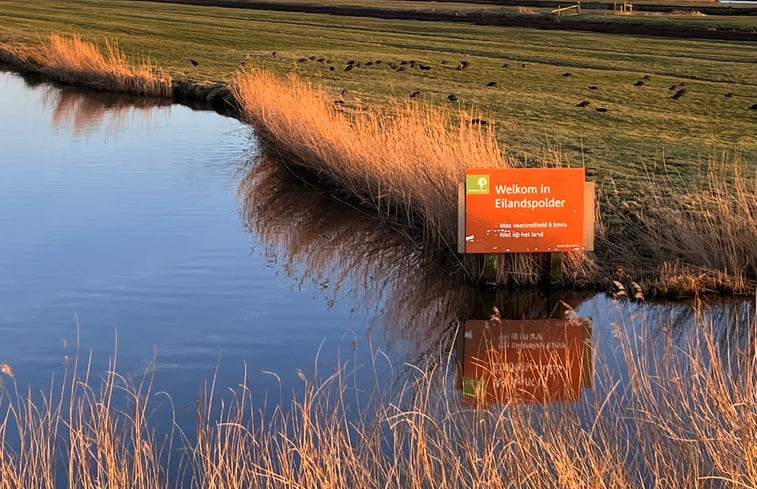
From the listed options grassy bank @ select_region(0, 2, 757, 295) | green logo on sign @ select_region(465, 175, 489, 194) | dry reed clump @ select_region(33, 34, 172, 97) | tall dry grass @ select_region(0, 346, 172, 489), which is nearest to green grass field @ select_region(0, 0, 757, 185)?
grassy bank @ select_region(0, 2, 757, 295)

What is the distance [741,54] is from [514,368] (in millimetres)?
28836

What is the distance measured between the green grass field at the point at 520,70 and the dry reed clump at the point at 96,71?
176 cm

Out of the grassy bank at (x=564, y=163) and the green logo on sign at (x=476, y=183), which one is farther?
the grassy bank at (x=564, y=163)

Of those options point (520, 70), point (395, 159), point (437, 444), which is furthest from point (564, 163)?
point (520, 70)

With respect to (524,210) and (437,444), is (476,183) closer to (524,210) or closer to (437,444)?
(524,210)

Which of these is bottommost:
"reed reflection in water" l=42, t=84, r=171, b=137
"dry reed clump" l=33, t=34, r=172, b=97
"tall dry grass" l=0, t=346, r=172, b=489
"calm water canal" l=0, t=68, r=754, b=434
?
"tall dry grass" l=0, t=346, r=172, b=489

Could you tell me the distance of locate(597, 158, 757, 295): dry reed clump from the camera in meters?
10.7

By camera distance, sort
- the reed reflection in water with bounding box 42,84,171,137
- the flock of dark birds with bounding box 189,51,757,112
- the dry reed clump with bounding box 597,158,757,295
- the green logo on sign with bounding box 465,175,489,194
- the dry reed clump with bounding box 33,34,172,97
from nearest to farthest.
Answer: the green logo on sign with bounding box 465,175,489,194, the dry reed clump with bounding box 597,158,757,295, the reed reflection in water with bounding box 42,84,171,137, the flock of dark birds with bounding box 189,51,757,112, the dry reed clump with bounding box 33,34,172,97

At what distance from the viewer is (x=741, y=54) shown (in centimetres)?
3447

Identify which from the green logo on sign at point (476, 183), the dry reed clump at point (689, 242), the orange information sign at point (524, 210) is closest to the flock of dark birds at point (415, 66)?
the dry reed clump at point (689, 242)

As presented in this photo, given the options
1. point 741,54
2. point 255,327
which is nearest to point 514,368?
point 255,327

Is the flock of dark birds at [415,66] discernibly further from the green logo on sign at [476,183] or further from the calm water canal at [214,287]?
the green logo on sign at [476,183]

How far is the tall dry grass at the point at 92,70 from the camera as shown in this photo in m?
27.6

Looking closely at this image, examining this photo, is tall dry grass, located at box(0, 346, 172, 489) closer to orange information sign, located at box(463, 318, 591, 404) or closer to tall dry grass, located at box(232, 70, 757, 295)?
orange information sign, located at box(463, 318, 591, 404)
